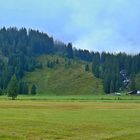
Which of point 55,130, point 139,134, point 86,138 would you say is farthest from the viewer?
point 55,130

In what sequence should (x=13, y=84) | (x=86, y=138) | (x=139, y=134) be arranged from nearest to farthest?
(x=86, y=138) < (x=139, y=134) < (x=13, y=84)

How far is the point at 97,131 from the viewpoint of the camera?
4325 centimetres

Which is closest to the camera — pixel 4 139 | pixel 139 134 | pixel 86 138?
pixel 4 139

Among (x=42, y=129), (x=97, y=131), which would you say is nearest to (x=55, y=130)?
(x=42, y=129)

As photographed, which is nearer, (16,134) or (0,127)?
(16,134)

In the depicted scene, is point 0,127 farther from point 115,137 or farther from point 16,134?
point 115,137

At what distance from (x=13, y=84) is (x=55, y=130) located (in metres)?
144

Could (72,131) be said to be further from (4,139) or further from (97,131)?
(4,139)

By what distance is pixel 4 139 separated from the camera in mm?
34562

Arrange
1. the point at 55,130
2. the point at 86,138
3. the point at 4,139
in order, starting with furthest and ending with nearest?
1. the point at 55,130
2. the point at 86,138
3. the point at 4,139

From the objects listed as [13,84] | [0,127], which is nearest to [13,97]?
[13,84]

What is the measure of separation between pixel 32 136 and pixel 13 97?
151 metres

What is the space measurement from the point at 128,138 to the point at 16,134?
406 inches

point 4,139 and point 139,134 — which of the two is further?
point 139,134
